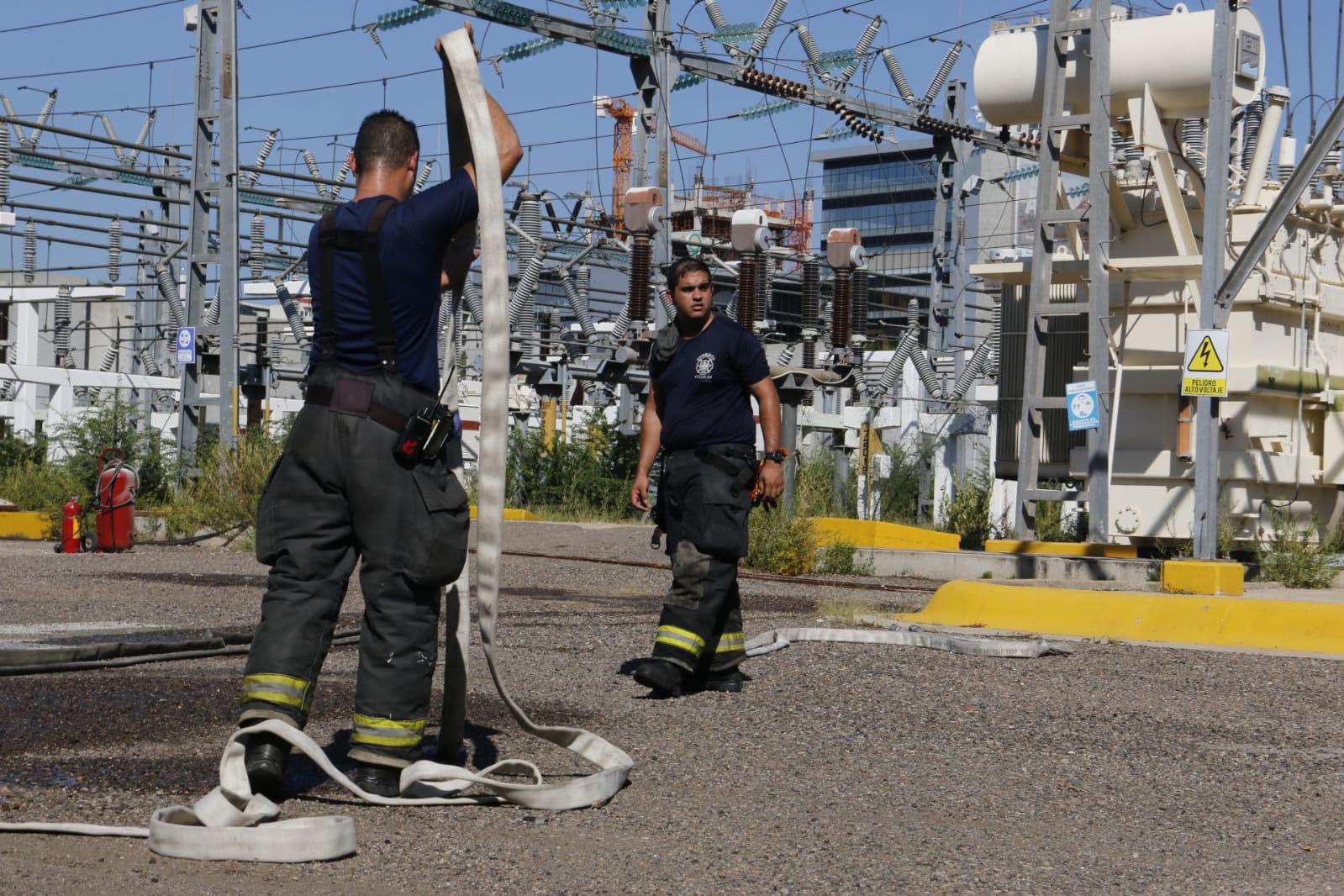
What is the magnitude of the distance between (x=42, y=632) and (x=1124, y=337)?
415 inches

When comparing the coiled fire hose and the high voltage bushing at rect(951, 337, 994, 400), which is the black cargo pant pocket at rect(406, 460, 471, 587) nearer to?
the coiled fire hose

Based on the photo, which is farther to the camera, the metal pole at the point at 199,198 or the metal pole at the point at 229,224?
the metal pole at the point at 199,198

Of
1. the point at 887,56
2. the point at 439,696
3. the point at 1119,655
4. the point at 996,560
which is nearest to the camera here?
the point at 439,696

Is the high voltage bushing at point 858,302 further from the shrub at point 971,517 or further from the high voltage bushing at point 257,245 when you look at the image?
the high voltage bushing at point 257,245

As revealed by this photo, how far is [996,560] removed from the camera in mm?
15383

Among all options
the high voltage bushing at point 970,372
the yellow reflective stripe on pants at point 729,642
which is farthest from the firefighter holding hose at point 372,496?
the high voltage bushing at point 970,372

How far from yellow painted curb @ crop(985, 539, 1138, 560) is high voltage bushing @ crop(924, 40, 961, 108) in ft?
55.4

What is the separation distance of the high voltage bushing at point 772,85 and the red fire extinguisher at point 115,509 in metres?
13.0

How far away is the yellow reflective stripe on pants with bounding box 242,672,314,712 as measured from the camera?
15.1 ft

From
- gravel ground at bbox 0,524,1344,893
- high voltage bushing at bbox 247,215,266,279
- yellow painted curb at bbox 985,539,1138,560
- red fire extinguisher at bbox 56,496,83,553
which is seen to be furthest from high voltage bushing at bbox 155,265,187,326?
gravel ground at bbox 0,524,1344,893

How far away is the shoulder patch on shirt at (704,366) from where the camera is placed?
7254 mm

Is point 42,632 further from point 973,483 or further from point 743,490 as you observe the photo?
point 973,483

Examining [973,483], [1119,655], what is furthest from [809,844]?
[973,483]

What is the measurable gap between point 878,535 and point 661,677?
38.0ft
